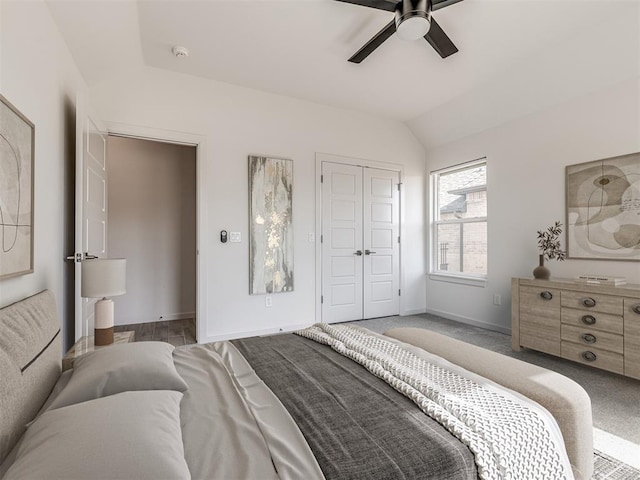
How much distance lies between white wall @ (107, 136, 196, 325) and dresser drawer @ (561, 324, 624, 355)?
14.4 feet

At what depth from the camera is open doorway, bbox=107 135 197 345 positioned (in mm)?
4363

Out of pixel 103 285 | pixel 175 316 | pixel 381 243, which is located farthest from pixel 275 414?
pixel 175 316

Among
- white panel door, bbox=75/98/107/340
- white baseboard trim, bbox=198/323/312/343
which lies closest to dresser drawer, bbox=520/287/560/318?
white baseboard trim, bbox=198/323/312/343

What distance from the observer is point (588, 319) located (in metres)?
2.72

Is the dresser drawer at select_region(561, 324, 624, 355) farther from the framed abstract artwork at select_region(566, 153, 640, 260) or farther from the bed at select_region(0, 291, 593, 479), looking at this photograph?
the bed at select_region(0, 291, 593, 479)

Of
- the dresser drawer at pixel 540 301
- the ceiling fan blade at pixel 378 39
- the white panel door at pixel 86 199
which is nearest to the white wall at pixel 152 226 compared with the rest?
the white panel door at pixel 86 199

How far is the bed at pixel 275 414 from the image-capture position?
0.82m

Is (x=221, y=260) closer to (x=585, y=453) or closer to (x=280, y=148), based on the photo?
(x=280, y=148)

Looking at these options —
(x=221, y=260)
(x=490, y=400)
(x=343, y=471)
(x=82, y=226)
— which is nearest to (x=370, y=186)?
(x=221, y=260)

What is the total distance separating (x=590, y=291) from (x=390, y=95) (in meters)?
2.85

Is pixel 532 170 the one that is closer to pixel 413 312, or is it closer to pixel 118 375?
pixel 413 312

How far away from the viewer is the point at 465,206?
449 centimetres

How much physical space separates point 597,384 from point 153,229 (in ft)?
16.4

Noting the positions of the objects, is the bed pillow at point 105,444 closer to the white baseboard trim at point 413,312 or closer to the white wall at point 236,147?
the white wall at point 236,147
